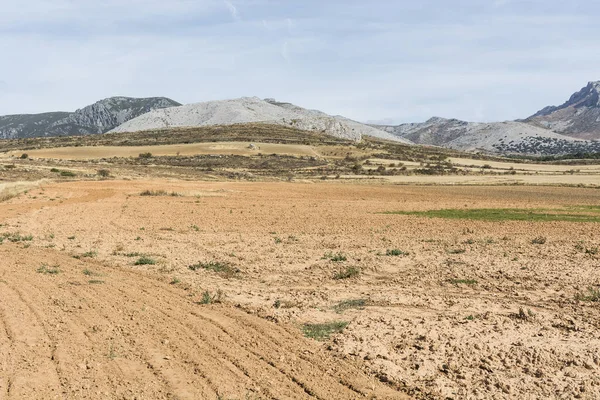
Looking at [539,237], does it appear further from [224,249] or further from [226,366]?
[226,366]

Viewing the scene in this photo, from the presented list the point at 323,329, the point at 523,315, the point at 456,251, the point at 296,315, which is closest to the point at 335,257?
the point at 456,251

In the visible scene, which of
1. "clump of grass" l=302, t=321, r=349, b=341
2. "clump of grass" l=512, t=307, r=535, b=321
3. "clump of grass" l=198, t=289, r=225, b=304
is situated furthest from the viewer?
"clump of grass" l=198, t=289, r=225, b=304

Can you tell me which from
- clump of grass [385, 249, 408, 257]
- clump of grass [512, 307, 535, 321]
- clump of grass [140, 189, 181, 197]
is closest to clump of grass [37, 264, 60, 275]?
clump of grass [385, 249, 408, 257]

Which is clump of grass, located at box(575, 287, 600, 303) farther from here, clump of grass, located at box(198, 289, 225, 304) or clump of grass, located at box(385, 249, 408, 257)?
clump of grass, located at box(198, 289, 225, 304)

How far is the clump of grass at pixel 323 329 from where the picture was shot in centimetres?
1079

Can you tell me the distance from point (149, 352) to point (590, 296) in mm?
10440

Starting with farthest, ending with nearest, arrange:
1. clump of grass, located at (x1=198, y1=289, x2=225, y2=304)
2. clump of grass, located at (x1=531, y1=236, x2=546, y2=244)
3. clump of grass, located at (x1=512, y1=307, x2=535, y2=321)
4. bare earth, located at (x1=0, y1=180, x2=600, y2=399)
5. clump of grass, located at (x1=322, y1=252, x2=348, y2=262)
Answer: clump of grass, located at (x1=531, y1=236, x2=546, y2=244)
clump of grass, located at (x1=322, y1=252, x2=348, y2=262)
clump of grass, located at (x1=198, y1=289, x2=225, y2=304)
clump of grass, located at (x1=512, y1=307, x2=535, y2=321)
bare earth, located at (x1=0, y1=180, x2=600, y2=399)

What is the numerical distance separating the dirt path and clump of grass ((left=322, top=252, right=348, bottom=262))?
245 inches

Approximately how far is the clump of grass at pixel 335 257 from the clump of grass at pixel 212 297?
5.60 meters

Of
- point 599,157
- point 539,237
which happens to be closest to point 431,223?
point 539,237

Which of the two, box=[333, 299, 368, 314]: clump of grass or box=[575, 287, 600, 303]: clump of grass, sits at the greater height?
box=[575, 287, 600, 303]: clump of grass

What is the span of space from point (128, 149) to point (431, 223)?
9710cm

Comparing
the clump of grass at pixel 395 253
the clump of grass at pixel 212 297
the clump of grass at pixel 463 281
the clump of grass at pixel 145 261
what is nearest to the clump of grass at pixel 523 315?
the clump of grass at pixel 463 281

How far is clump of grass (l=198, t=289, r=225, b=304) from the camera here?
13.0 metres
